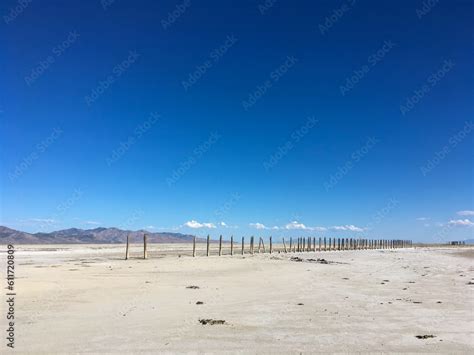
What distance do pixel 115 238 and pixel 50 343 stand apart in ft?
575

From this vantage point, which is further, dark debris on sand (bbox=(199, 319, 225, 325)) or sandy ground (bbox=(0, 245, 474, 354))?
dark debris on sand (bbox=(199, 319, 225, 325))

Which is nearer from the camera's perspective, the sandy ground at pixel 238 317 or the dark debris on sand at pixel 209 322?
the sandy ground at pixel 238 317

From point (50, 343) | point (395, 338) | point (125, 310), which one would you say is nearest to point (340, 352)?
point (395, 338)

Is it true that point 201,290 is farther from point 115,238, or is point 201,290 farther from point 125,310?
point 115,238

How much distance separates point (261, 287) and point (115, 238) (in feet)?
553

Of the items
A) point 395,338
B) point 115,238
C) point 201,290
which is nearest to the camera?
point 395,338

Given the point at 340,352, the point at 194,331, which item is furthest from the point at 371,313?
the point at 194,331

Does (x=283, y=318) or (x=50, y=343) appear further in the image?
(x=283, y=318)

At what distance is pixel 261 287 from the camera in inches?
599

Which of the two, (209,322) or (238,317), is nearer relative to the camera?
(209,322)

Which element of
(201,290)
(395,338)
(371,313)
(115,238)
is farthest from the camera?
(115,238)

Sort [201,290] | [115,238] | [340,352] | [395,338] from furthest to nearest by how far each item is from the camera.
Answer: [115,238], [201,290], [395,338], [340,352]

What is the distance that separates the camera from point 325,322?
918 cm

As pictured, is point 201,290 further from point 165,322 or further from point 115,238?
point 115,238
